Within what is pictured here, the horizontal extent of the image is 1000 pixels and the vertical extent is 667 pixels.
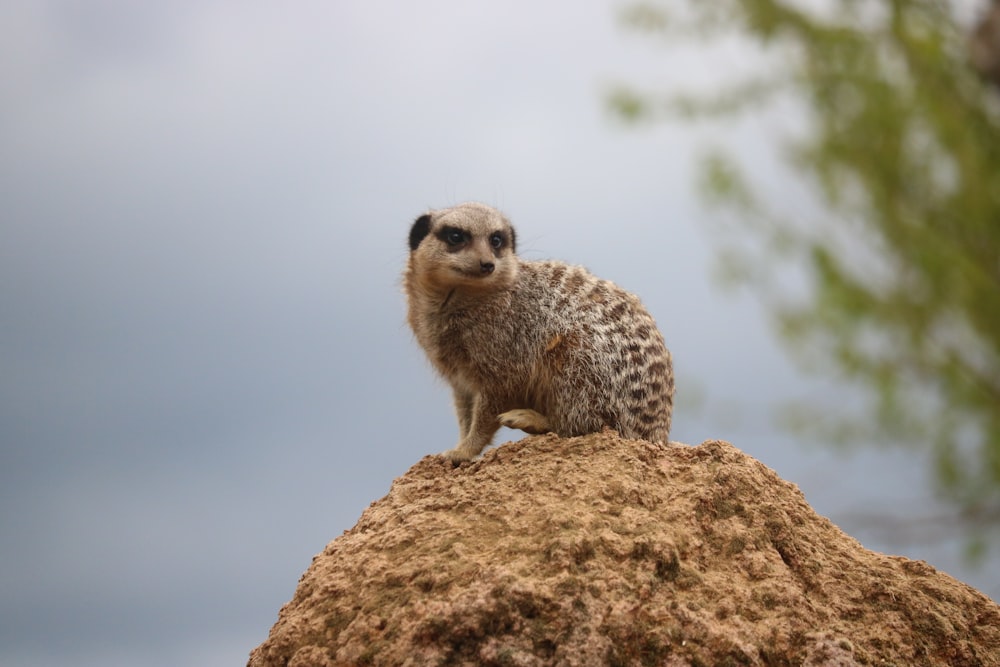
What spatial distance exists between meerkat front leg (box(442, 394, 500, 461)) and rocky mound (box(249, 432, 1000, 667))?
0.86ft

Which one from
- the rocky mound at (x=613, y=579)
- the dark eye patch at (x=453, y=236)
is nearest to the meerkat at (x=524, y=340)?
the dark eye patch at (x=453, y=236)

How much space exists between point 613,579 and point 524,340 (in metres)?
1.47

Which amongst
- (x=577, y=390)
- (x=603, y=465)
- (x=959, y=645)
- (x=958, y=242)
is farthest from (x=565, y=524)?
(x=958, y=242)

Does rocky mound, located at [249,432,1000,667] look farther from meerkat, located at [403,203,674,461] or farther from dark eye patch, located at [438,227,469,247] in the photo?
dark eye patch, located at [438,227,469,247]

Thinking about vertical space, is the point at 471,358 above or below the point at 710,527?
above

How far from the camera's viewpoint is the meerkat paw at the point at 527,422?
4449 mm

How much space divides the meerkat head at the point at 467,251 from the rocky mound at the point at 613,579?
871 mm

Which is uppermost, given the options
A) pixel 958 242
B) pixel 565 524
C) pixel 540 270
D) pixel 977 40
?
pixel 540 270

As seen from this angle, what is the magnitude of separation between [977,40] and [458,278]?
11.4 feet

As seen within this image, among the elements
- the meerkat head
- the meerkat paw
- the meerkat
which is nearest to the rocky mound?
the meerkat paw

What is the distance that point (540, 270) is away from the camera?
492 centimetres

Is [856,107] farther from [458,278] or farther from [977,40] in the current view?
[977,40]

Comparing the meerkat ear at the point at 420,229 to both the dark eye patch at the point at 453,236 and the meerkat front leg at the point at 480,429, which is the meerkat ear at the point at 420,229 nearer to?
the dark eye patch at the point at 453,236

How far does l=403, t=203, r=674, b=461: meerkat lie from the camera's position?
4.46 m
